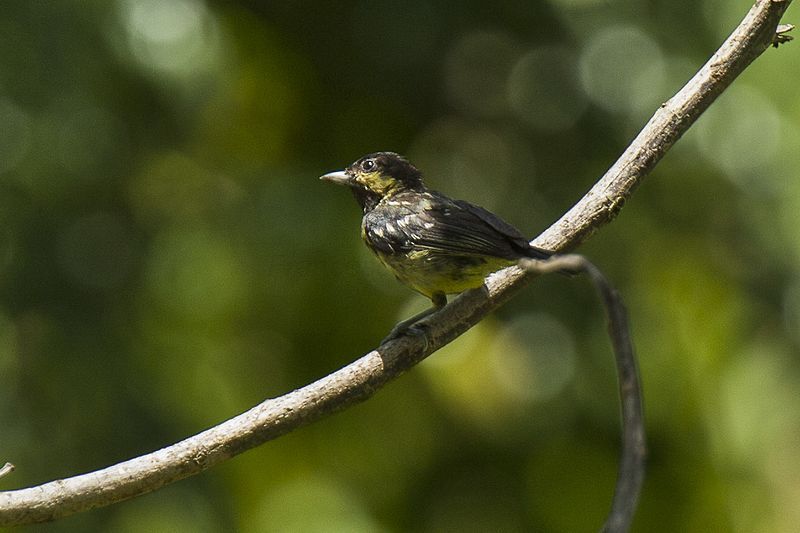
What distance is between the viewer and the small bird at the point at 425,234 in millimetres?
3963

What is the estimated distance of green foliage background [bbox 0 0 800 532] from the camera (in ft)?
16.4

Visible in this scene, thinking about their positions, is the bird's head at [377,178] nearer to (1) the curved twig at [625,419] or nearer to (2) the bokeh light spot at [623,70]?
(2) the bokeh light spot at [623,70]

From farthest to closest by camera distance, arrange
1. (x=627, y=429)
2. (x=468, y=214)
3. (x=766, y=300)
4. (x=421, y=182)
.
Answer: (x=766, y=300)
(x=421, y=182)
(x=468, y=214)
(x=627, y=429)

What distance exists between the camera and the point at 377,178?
16.4 ft

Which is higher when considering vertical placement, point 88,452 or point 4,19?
point 4,19

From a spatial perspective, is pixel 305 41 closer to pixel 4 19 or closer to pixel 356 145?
pixel 356 145

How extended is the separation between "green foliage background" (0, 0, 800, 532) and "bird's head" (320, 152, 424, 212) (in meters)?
0.76

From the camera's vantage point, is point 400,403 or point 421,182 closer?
point 421,182

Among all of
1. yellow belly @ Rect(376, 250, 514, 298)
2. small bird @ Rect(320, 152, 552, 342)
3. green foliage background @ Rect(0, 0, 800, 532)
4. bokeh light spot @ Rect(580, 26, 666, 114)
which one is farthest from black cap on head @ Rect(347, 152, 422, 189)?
bokeh light spot @ Rect(580, 26, 666, 114)

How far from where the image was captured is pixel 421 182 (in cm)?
511

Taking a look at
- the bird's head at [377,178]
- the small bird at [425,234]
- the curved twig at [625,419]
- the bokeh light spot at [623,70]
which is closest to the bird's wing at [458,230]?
the small bird at [425,234]

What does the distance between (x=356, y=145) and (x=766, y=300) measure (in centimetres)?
240

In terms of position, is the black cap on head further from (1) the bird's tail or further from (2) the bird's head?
(1) the bird's tail

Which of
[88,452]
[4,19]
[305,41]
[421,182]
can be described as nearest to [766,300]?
[421,182]
